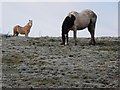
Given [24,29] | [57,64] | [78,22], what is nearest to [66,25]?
[78,22]

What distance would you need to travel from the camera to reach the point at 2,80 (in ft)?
39.4

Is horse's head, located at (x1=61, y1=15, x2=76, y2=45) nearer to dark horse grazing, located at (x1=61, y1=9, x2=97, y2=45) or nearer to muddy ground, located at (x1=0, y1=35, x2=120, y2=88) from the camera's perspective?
dark horse grazing, located at (x1=61, y1=9, x2=97, y2=45)

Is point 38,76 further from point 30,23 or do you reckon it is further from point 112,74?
point 30,23

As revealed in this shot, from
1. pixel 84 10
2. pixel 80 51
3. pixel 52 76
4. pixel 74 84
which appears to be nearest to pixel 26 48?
pixel 80 51

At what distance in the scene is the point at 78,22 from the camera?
65.1 feet

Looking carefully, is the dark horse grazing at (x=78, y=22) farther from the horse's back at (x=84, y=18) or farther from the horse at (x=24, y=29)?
the horse at (x=24, y=29)

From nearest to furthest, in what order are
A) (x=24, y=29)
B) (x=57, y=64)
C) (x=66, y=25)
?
(x=57, y=64) < (x=66, y=25) < (x=24, y=29)

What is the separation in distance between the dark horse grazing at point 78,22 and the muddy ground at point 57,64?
66 cm

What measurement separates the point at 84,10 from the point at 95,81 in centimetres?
921

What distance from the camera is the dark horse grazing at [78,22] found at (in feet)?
63.8

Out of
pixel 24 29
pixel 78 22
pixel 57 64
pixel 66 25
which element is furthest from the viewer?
pixel 24 29

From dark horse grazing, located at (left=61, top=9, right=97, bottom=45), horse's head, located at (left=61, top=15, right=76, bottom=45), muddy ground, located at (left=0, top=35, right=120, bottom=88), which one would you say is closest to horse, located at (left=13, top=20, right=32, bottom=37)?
muddy ground, located at (left=0, top=35, right=120, bottom=88)

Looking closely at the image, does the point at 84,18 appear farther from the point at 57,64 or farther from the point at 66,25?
the point at 57,64

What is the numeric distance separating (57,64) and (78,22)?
5.95 m
